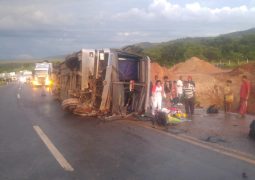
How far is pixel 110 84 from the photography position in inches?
545

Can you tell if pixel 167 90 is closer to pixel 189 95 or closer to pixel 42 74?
pixel 189 95

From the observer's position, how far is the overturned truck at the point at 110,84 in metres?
14.0

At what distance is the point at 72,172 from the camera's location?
6.70 meters

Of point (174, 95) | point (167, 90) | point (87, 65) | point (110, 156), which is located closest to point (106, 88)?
point (87, 65)

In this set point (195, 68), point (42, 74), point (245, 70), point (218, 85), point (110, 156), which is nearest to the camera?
point (110, 156)

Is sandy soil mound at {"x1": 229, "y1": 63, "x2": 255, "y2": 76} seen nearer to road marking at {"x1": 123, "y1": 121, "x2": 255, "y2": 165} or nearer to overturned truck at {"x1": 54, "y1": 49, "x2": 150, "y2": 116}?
overturned truck at {"x1": 54, "y1": 49, "x2": 150, "y2": 116}

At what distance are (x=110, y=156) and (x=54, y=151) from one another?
1.40m

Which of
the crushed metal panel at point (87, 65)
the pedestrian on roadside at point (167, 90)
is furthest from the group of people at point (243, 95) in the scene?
the crushed metal panel at point (87, 65)

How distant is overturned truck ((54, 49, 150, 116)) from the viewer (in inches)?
549

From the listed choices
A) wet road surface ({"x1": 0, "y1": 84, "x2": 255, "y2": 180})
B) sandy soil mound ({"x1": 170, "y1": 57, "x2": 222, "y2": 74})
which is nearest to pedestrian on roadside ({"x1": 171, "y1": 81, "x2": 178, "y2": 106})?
wet road surface ({"x1": 0, "y1": 84, "x2": 255, "y2": 180})

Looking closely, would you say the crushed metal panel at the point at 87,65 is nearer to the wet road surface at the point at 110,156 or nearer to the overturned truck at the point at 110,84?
the overturned truck at the point at 110,84

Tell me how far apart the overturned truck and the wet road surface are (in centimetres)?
221

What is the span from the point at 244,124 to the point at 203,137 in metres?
3.27

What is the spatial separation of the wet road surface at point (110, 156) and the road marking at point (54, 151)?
0.08m
